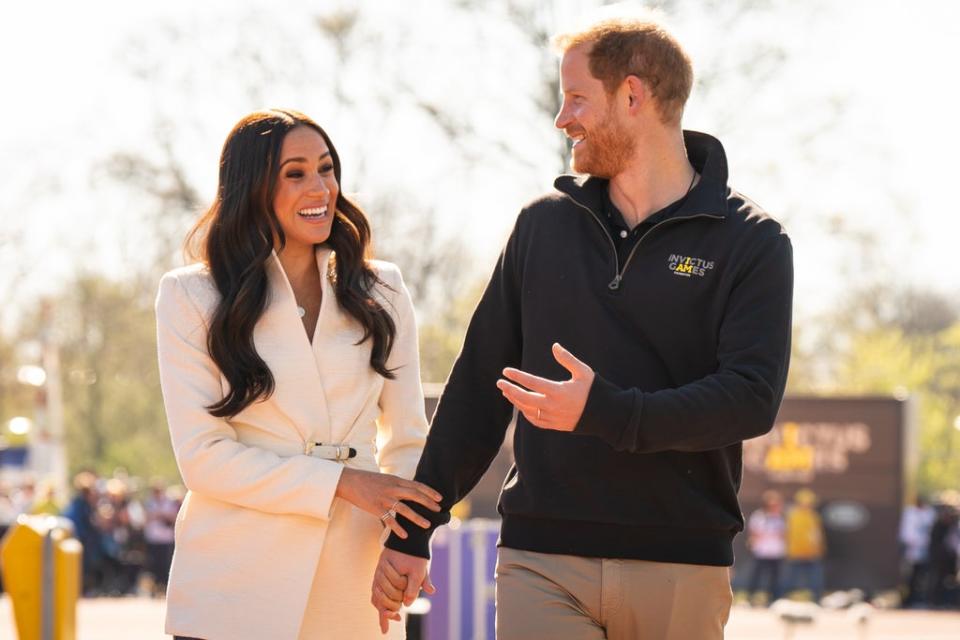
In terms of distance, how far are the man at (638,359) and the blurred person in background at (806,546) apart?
72.0ft

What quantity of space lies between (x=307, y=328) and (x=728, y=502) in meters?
1.35

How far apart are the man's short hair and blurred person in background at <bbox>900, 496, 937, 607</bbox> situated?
2271 centimetres

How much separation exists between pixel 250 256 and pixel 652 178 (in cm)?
119

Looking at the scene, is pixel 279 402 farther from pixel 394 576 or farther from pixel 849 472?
pixel 849 472

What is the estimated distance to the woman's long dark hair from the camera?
4656mm

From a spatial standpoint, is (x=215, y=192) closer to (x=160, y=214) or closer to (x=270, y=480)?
(x=270, y=480)

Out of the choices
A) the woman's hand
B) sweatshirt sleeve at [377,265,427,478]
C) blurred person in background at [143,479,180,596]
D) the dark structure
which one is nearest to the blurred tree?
blurred person in background at [143,479,180,596]

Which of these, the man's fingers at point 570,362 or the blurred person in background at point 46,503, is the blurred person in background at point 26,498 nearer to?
the blurred person in background at point 46,503

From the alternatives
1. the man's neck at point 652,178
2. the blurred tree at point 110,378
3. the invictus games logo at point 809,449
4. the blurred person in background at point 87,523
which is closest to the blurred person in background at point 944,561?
the invictus games logo at point 809,449

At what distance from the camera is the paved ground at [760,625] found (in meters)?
18.2

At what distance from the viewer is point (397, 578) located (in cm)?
457

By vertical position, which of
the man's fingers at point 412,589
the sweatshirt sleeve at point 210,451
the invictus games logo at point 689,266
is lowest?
the man's fingers at point 412,589

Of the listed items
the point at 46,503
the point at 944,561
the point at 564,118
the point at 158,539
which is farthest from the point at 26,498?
the point at 564,118

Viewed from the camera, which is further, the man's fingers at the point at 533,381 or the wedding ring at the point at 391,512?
the wedding ring at the point at 391,512
